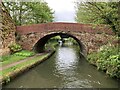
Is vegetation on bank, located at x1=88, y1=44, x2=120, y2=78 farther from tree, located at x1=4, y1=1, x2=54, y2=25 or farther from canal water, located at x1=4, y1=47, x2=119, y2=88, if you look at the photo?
tree, located at x1=4, y1=1, x2=54, y2=25

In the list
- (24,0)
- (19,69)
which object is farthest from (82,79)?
(24,0)

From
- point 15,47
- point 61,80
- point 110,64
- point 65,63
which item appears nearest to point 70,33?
point 65,63

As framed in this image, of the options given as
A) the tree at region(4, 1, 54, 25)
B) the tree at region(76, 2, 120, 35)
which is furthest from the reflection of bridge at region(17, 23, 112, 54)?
the tree at region(4, 1, 54, 25)

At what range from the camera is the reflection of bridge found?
68.2 ft

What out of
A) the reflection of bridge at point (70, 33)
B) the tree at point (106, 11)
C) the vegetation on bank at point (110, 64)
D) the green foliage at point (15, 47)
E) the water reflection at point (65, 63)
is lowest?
the water reflection at point (65, 63)

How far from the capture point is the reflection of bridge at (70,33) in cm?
2080

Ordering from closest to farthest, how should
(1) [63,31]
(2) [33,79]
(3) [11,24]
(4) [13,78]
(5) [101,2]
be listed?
(4) [13,78], (2) [33,79], (5) [101,2], (3) [11,24], (1) [63,31]

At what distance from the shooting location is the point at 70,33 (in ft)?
70.9

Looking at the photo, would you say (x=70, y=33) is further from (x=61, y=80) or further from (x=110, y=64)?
(x=61, y=80)

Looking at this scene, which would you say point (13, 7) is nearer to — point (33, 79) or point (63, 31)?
point (63, 31)

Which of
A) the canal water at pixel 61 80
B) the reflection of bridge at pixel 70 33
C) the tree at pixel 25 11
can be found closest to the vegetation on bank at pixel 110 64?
the canal water at pixel 61 80

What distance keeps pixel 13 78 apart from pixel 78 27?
11272 millimetres

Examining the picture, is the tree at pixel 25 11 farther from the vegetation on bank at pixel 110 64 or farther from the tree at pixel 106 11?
the vegetation on bank at pixel 110 64

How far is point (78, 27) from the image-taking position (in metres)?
21.3
